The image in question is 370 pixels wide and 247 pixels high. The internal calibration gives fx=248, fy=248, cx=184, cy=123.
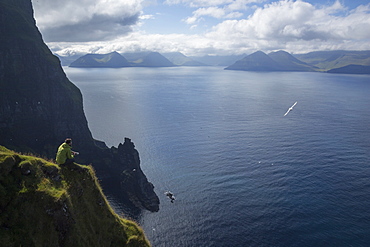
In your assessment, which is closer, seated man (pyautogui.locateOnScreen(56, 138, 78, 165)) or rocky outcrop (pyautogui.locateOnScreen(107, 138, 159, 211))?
seated man (pyautogui.locateOnScreen(56, 138, 78, 165))

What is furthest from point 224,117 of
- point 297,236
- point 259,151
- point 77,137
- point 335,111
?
point 297,236

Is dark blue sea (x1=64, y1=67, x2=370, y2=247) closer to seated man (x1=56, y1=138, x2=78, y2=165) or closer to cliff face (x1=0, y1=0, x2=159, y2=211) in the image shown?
cliff face (x1=0, y1=0, x2=159, y2=211)

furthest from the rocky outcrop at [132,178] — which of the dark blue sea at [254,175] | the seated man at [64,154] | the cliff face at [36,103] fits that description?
the seated man at [64,154]

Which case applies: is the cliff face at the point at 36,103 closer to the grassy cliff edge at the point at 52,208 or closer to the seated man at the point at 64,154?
the grassy cliff edge at the point at 52,208

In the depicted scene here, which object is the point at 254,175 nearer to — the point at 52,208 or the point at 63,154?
the point at 63,154

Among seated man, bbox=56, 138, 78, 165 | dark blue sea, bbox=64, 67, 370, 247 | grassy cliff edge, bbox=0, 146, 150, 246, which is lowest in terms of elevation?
dark blue sea, bbox=64, 67, 370, 247

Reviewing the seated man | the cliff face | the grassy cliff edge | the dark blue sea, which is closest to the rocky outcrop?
the cliff face

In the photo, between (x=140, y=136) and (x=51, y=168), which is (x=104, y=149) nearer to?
(x=140, y=136)
